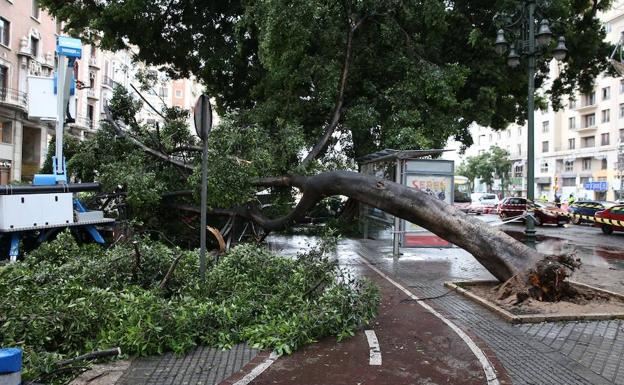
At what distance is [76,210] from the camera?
10.7m

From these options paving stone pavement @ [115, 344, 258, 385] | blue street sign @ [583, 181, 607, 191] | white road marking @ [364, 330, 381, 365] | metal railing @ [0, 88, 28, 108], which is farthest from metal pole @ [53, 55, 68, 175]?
blue street sign @ [583, 181, 607, 191]

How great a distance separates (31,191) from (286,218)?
17.4 ft

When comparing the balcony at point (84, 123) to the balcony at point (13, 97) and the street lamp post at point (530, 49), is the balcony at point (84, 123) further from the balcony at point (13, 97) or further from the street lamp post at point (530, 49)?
the street lamp post at point (530, 49)

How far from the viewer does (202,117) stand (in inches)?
260

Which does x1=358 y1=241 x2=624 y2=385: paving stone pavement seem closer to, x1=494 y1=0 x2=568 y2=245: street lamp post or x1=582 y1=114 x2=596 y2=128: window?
x1=494 y1=0 x2=568 y2=245: street lamp post

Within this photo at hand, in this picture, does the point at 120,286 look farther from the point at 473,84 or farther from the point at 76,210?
the point at 473,84

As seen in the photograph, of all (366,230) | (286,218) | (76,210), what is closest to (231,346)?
(286,218)

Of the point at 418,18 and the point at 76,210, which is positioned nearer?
the point at 76,210

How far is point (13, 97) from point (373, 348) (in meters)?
35.4

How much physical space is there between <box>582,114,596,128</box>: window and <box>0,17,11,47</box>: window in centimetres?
5466

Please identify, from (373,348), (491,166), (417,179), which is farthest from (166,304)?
(491,166)

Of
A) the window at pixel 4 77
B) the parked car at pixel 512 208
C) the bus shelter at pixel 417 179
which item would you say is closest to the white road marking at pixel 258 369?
the bus shelter at pixel 417 179

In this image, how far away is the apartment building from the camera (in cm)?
4688

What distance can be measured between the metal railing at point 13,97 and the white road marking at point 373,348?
33908 mm
